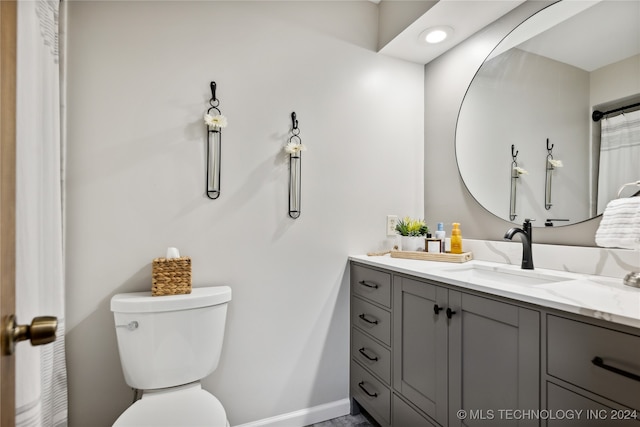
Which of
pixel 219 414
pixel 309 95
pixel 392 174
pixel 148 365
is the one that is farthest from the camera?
pixel 392 174

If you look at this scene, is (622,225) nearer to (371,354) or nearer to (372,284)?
(372,284)

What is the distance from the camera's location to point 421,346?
1.35 metres

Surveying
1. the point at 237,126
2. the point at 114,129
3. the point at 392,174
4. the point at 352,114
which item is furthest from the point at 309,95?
the point at 114,129

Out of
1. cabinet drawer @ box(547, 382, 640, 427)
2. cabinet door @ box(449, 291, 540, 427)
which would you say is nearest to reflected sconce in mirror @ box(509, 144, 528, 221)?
cabinet door @ box(449, 291, 540, 427)

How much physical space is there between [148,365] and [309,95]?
1520mm

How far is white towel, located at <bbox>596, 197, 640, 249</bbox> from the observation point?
105 centimetres

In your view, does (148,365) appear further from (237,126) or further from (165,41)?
(165,41)

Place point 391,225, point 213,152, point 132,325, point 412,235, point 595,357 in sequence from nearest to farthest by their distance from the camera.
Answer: point 595,357, point 132,325, point 213,152, point 412,235, point 391,225

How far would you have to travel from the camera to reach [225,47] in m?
1.61

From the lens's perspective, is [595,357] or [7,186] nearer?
[7,186]

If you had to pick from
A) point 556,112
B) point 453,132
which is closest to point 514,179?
point 556,112

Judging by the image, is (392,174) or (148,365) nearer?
(148,365)

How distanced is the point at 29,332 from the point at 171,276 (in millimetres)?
922

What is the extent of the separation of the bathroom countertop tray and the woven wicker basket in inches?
44.1
